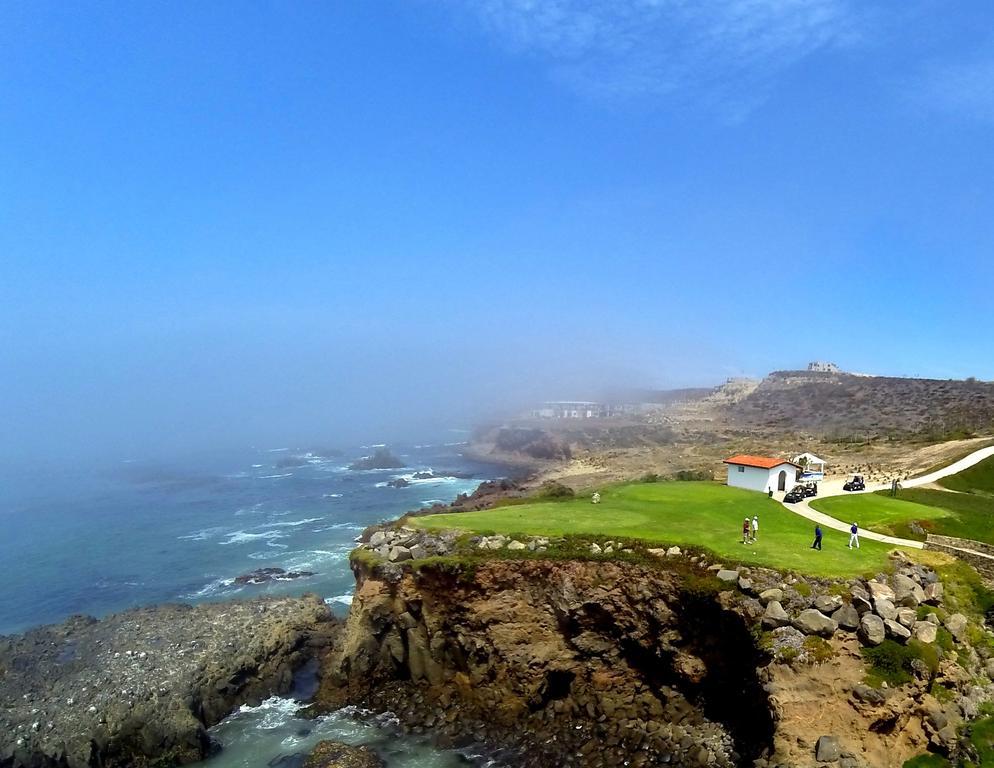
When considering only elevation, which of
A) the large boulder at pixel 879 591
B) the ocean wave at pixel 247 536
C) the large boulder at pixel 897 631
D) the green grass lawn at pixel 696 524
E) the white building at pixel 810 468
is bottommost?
the ocean wave at pixel 247 536

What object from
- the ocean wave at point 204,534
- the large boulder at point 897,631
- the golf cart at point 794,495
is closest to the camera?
the large boulder at point 897,631

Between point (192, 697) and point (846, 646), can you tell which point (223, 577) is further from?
point (846, 646)

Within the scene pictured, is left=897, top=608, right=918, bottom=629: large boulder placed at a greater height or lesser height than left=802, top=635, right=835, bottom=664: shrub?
greater

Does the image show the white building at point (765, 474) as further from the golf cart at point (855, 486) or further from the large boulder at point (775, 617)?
the large boulder at point (775, 617)

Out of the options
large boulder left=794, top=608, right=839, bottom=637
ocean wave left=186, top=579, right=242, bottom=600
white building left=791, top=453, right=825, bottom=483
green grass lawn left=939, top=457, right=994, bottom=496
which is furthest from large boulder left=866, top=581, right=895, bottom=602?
ocean wave left=186, top=579, right=242, bottom=600

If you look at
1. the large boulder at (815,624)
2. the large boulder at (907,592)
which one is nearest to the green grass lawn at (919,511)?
the large boulder at (907,592)

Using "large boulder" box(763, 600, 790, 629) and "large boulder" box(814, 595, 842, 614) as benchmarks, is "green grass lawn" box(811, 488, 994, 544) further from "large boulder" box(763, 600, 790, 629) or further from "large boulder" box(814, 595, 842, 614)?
"large boulder" box(763, 600, 790, 629)

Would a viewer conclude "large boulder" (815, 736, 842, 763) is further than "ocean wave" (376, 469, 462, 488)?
No
